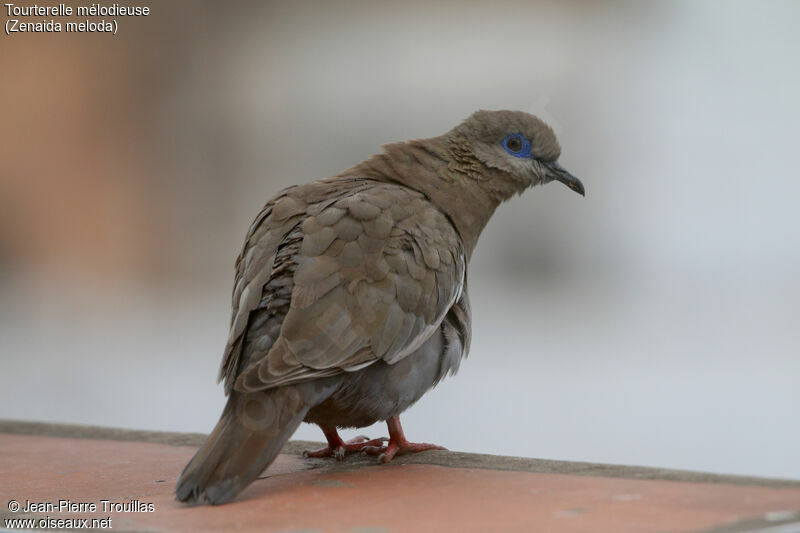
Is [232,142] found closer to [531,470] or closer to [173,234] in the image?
[173,234]

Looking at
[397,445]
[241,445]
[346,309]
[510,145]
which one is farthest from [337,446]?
[510,145]

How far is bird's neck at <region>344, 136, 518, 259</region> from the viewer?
331 cm

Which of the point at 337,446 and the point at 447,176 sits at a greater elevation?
the point at 447,176

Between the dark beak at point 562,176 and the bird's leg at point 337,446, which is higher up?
the dark beak at point 562,176

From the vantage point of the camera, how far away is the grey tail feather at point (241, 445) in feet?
7.95

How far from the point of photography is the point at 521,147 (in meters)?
3.53

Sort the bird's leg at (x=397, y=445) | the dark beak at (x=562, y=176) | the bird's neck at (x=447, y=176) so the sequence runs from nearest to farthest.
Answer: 1. the bird's leg at (x=397, y=445)
2. the bird's neck at (x=447, y=176)
3. the dark beak at (x=562, y=176)

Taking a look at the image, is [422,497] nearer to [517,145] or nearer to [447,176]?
[447,176]

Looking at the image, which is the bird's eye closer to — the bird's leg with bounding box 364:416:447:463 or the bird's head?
the bird's head

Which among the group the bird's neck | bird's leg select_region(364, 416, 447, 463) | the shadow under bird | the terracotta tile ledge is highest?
the bird's neck

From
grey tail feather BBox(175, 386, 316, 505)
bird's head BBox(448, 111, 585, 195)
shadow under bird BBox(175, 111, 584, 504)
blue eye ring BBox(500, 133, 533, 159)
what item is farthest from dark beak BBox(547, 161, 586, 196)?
grey tail feather BBox(175, 386, 316, 505)

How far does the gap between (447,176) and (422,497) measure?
1.23 m

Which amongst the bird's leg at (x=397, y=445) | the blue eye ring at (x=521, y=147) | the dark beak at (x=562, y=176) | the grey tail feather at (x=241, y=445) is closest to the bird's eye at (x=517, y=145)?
the blue eye ring at (x=521, y=147)

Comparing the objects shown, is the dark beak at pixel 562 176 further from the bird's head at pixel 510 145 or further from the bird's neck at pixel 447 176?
the bird's neck at pixel 447 176
